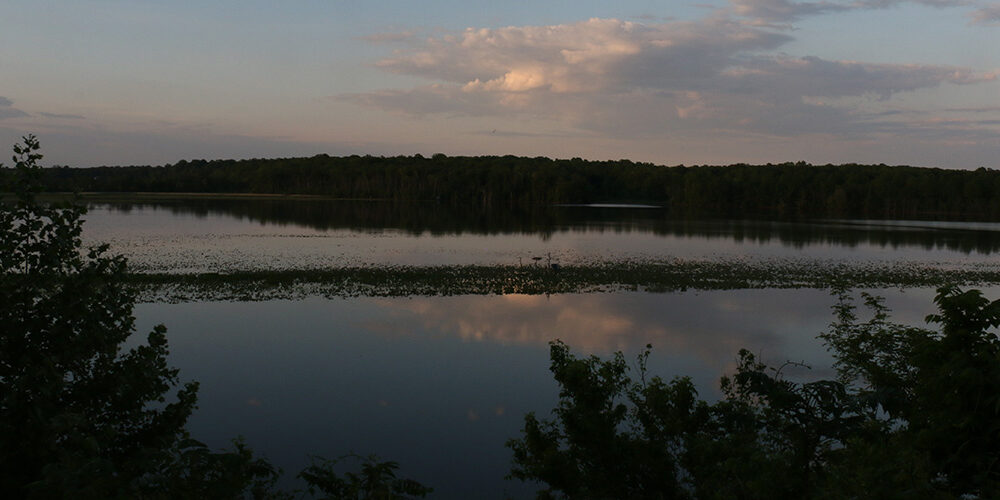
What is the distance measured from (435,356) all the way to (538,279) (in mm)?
17362

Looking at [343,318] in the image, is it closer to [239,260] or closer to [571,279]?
[571,279]

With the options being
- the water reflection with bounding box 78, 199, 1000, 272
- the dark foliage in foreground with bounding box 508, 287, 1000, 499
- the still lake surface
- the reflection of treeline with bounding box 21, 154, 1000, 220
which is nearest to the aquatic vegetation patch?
the still lake surface

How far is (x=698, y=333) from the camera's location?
999 inches

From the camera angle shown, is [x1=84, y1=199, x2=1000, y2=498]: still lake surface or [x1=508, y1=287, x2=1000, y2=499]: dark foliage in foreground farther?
[x1=84, y1=199, x2=1000, y2=498]: still lake surface

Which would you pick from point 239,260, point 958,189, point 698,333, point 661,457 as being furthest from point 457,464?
point 958,189

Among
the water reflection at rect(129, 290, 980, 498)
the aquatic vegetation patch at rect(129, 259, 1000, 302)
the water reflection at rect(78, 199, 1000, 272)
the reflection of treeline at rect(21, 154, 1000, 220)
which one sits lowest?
the water reflection at rect(129, 290, 980, 498)

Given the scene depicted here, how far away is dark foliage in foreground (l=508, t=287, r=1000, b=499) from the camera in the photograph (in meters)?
7.00

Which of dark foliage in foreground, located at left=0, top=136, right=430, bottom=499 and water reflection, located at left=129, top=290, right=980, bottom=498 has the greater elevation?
dark foliage in foreground, located at left=0, top=136, right=430, bottom=499

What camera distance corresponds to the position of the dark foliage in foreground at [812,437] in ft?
23.0

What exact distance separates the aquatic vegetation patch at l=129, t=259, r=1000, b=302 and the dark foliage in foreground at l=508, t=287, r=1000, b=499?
23.8 metres

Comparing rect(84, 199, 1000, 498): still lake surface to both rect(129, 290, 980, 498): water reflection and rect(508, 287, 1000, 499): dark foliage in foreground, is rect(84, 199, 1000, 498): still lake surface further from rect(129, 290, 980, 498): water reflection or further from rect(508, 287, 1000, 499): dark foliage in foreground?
rect(508, 287, 1000, 499): dark foliage in foreground

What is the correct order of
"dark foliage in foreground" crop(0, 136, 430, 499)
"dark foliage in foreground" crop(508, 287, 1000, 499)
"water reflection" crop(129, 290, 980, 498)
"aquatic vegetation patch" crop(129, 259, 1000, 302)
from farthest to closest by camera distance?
"aquatic vegetation patch" crop(129, 259, 1000, 302), "water reflection" crop(129, 290, 980, 498), "dark foliage in foreground" crop(508, 287, 1000, 499), "dark foliage in foreground" crop(0, 136, 430, 499)

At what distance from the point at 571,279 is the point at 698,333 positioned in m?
13.9

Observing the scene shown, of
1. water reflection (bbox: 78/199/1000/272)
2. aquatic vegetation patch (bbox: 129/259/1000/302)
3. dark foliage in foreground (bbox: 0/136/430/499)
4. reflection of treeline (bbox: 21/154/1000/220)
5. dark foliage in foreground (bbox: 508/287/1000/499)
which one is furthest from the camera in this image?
reflection of treeline (bbox: 21/154/1000/220)
